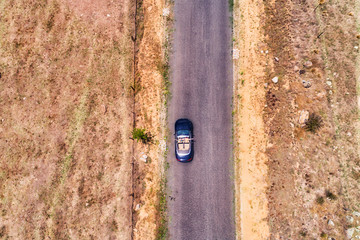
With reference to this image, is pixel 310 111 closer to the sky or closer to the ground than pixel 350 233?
closer to the sky

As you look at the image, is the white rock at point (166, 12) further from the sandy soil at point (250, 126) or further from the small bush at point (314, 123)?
the small bush at point (314, 123)

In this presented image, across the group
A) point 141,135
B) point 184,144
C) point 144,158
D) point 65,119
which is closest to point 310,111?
point 184,144

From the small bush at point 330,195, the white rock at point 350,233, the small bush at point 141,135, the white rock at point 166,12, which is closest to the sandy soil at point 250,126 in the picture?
the small bush at point 330,195

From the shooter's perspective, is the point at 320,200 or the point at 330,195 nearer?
the point at 330,195

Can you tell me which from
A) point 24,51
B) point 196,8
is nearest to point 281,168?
point 196,8

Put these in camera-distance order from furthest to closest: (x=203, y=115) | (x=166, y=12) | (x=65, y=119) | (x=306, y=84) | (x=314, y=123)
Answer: (x=166, y=12), (x=65, y=119), (x=203, y=115), (x=306, y=84), (x=314, y=123)

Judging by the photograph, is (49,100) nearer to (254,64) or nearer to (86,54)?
(86,54)

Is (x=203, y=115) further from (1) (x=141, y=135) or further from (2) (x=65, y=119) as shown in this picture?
(2) (x=65, y=119)
